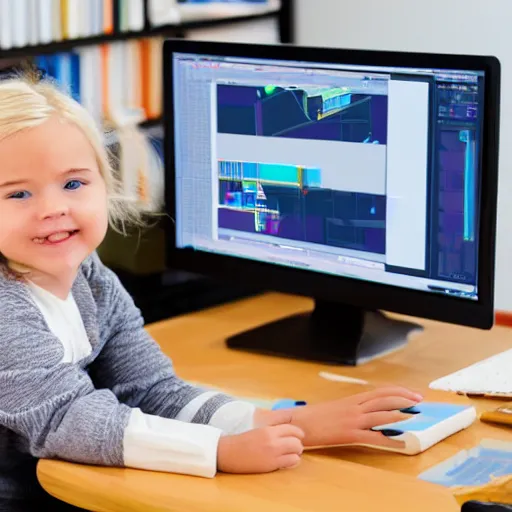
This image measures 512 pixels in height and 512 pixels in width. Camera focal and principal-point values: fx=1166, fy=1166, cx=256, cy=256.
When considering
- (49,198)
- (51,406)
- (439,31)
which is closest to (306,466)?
(51,406)

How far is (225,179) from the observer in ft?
6.23

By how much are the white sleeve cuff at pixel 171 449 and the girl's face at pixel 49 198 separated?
24 cm

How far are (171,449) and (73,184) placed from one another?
1.17 feet

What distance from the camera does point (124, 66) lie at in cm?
220

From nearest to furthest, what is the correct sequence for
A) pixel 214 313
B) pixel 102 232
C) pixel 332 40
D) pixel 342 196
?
pixel 102 232 → pixel 342 196 → pixel 214 313 → pixel 332 40

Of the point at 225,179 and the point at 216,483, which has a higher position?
the point at 225,179

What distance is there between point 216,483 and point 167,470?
0.06m

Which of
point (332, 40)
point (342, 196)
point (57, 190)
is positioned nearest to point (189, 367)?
point (342, 196)

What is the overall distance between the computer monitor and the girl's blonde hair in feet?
1.10

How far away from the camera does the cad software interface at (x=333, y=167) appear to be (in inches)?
65.2

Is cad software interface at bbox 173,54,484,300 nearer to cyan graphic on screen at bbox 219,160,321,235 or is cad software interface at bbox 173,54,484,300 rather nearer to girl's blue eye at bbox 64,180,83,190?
cyan graphic on screen at bbox 219,160,321,235

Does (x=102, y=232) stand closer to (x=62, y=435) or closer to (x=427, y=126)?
(x=62, y=435)

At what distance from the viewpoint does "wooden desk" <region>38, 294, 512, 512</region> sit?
1296mm

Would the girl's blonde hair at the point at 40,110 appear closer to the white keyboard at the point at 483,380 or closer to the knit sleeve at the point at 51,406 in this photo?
the knit sleeve at the point at 51,406
